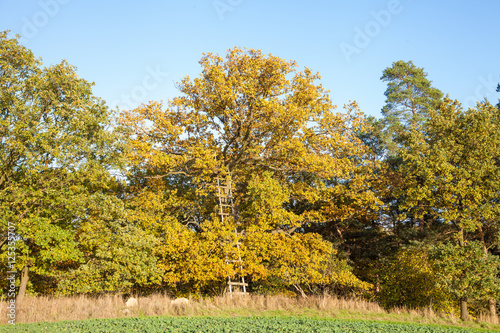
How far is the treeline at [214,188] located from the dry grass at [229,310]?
1.97 metres

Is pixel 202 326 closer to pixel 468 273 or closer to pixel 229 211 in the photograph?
pixel 468 273

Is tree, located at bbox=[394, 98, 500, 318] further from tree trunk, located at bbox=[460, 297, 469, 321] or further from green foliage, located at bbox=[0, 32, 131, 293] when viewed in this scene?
green foliage, located at bbox=[0, 32, 131, 293]

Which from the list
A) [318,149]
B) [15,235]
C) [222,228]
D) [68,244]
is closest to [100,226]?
[68,244]

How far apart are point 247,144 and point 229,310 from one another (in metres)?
8.58

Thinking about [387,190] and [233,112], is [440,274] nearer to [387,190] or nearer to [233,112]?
[387,190]

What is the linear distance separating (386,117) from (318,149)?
12.2 metres

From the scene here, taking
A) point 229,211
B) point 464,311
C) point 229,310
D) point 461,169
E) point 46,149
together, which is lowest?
point 464,311

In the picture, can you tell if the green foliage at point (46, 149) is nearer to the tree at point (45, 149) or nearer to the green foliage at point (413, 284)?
the tree at point (45, 149)

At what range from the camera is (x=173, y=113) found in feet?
62.1

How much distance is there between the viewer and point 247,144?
18.9m

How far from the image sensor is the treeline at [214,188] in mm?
14625

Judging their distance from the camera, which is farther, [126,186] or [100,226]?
[126,186]

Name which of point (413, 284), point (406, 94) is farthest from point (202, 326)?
point (406, 94)

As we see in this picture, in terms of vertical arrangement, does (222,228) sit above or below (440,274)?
above
